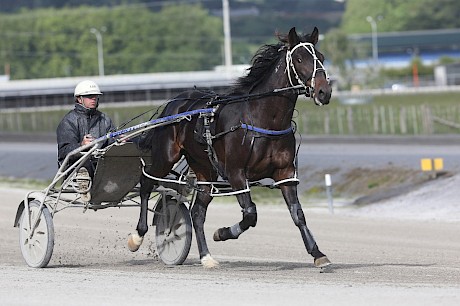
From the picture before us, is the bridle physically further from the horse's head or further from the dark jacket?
the dark jacket

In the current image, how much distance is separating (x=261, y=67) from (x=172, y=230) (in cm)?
191

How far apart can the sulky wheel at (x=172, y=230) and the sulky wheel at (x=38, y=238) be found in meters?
1.05

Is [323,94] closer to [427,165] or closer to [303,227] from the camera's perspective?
[303,227]

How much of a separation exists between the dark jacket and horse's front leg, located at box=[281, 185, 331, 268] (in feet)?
7.16

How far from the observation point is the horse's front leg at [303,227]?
32.7 feet

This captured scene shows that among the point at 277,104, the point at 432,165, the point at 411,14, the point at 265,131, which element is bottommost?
the point at 432,165

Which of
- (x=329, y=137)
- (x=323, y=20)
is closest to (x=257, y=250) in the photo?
(x=329, y=137)

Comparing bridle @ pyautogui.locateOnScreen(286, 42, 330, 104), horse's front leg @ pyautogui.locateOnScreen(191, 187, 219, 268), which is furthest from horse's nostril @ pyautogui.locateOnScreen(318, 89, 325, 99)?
horse's front leg @ pyautogui.locateOnScreen(191, 187, 219, 268)

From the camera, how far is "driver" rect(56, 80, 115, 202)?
37.6 feet

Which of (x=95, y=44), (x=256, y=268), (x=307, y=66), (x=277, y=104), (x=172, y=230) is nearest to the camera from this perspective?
(x=307, y=66)

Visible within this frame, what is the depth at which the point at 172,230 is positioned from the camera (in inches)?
454

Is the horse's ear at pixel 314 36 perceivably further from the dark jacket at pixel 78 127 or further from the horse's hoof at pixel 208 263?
the dark jacket at pixel 78 127

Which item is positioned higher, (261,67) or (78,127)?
(261,67)

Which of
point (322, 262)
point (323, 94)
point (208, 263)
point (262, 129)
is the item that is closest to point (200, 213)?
point (208, 263)
